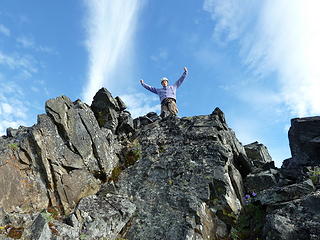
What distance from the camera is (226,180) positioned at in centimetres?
1493

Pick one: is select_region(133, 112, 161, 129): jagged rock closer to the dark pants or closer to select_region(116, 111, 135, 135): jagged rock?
select_region(116, 111, 135, 135): jagged rock

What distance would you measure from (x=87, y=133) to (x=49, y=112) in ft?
8.23

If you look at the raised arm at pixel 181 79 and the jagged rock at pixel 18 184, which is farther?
the raised arm at pixel 181 79

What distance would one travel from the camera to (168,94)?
82.8 feet

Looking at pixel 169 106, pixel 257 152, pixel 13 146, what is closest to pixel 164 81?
pixel 169 106

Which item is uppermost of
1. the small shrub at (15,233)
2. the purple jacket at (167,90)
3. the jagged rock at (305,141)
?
the purple jacket at (167,90)

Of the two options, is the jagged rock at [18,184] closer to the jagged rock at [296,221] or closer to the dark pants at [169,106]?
the jagged rock at [296,221]

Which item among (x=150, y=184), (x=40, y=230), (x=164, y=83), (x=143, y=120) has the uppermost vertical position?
(x=164, y=83)

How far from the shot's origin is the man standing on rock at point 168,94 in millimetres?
24753

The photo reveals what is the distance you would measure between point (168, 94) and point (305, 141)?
12.2 m

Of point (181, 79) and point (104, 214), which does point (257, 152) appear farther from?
point (104, 214)

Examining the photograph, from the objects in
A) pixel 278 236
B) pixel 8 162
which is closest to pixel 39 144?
A: pixel 8 162

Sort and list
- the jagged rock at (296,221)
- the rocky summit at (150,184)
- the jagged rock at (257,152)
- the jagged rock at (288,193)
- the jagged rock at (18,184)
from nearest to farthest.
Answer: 1. the jagged rock at (296,221)
2. the rocky summit at (150,184)
3. the jagged rock at (18,184)
4. the jagged rock at (288,193)
5. the jagged rock at (257,152)

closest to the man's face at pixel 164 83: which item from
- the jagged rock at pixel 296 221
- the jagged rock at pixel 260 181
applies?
the jagged rock at pixel 260 181
